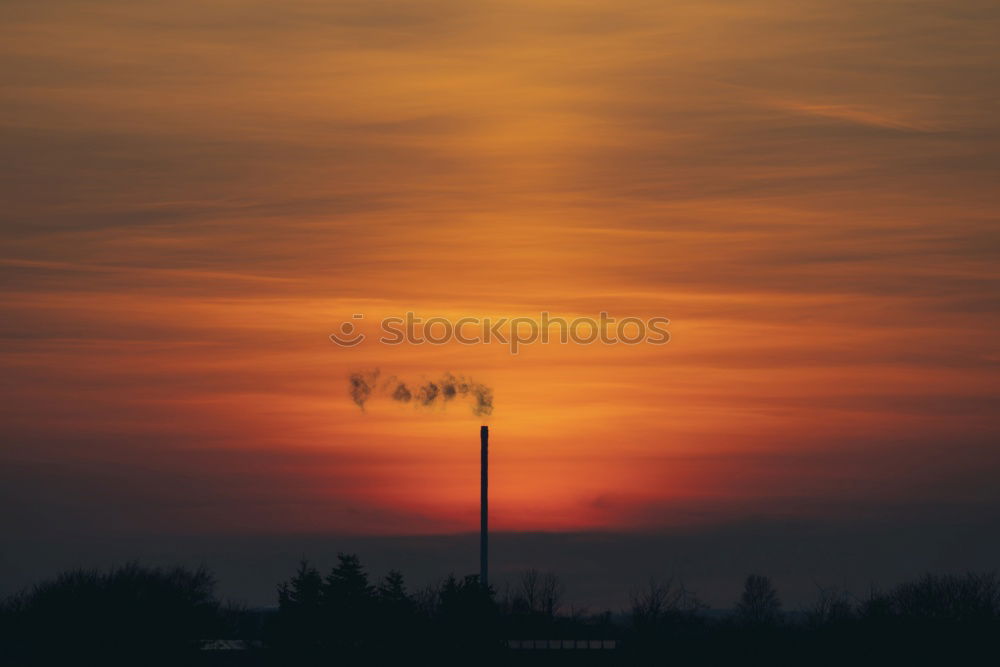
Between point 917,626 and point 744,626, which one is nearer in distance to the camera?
point 917,626

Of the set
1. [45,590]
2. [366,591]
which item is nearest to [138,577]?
[45,590]

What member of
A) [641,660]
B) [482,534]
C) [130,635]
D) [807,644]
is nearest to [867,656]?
[807,644]

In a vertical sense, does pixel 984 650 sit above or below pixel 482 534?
below

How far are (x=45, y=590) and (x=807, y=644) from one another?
41857 millimetres

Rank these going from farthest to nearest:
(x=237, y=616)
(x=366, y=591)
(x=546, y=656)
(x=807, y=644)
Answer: (x=237, y=616) → (x=366, y=591) → (x=807, y=644) → (x=546, y=656)

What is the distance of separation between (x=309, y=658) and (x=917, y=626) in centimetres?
3473

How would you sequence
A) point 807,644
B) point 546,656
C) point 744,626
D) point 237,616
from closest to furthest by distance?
point 546,656 < point 807,644 < point 744,626 < point 237,616

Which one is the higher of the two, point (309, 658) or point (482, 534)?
point (482, 534)

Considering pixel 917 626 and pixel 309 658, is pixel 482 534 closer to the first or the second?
pixel 309 658

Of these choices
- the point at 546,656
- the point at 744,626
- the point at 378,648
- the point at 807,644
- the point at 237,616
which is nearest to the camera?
the point at 546,656

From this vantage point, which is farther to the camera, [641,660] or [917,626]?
[917,626]

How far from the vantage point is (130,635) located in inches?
3147

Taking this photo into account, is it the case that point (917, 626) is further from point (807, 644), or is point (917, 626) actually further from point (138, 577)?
point (138, 577)

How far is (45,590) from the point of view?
298 ft
